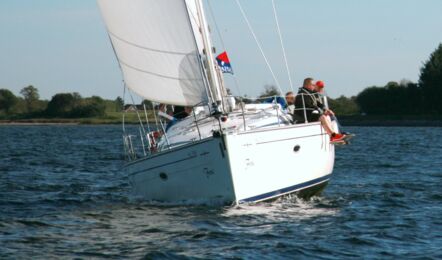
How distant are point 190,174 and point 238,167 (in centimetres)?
107

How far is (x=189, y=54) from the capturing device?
Result: 59.3ft

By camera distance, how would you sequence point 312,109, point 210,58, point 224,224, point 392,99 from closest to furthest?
point 224,224, point 210,58, point 312,109, point 392,99

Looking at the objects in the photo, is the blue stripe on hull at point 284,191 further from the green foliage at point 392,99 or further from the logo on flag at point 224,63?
the green foliage at point 392,99

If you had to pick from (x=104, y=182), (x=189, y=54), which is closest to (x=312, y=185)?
(x=189, y=54)

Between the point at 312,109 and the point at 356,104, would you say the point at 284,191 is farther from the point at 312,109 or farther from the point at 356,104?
the point at 356,104

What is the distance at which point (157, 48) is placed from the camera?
18.4 metres

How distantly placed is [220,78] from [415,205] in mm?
4703

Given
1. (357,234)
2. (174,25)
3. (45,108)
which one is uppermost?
(45,108)

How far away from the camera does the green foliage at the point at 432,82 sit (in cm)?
10316

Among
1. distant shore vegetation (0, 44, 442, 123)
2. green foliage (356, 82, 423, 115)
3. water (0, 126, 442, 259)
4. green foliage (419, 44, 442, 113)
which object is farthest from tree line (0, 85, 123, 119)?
water (0, 126, 442, 259)

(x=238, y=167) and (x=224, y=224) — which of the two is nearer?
(x=224, y=224)

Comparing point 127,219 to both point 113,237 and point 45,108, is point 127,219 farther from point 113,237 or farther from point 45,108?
point 45,108

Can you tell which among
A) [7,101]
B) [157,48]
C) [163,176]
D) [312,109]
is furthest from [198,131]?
[7,101]

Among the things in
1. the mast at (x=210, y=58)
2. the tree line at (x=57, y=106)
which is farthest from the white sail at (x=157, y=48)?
the tree line at (x=57, y=106)
